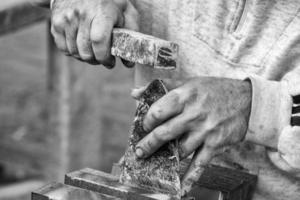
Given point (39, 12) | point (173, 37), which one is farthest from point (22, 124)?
point (173, 37)

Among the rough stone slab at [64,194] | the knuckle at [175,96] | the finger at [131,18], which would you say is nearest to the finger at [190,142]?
the knuckle at [175,96]

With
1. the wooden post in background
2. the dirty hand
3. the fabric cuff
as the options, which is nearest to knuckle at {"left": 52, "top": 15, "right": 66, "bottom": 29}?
the dirty hand

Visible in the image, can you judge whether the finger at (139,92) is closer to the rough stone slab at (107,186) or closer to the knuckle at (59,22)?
the rough stone slab at (107,186)

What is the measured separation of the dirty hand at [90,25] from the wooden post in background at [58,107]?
156 cm

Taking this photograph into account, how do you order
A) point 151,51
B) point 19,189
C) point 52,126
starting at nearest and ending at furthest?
point 151,51, point 52,126, point 19,189

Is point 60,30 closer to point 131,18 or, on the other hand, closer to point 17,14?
point 131,18

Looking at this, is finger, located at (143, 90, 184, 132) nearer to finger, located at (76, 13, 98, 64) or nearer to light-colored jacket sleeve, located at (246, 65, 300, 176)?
light-colored jacket sleeve, located at (246, 65, 300, 176)

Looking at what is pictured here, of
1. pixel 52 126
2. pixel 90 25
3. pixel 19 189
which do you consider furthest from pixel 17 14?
pixel 90 25

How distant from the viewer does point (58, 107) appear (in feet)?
13.0

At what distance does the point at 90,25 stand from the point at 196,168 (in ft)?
1.81

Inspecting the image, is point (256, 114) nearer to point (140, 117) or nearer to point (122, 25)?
point (140, 117)

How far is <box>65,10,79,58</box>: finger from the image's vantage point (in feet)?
7.21

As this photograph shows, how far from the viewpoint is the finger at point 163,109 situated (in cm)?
187

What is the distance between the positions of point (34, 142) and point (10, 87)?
2.03 metres
